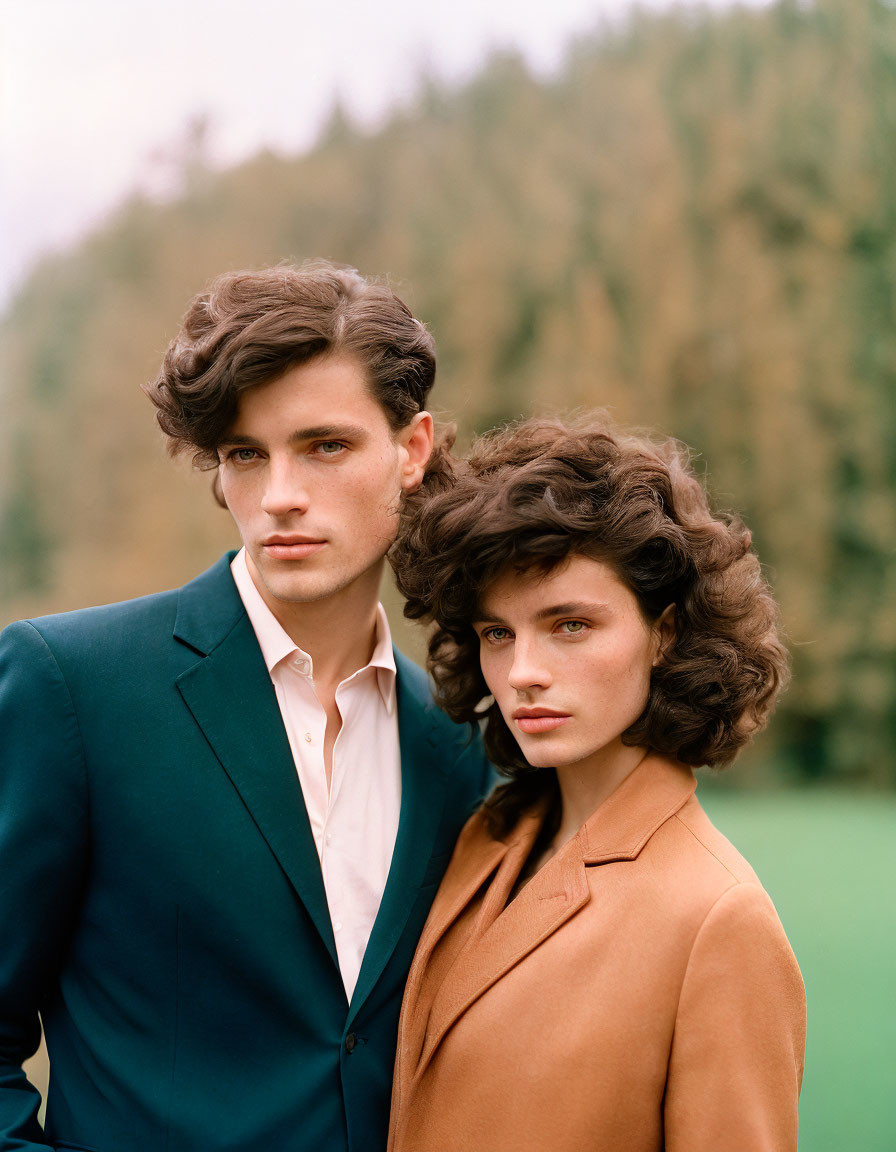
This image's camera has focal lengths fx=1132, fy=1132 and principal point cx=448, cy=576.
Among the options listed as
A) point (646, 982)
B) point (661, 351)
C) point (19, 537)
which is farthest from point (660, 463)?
point (19, 537)

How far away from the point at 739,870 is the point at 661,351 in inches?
315

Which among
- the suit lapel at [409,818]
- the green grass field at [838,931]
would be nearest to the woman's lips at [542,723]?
the suit lapel at [409,818]

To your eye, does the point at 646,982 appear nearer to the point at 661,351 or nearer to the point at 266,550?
the point at 266,550

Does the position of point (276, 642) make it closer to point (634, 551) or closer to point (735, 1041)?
point (634, 551)

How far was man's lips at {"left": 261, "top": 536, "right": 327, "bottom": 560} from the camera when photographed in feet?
7.18

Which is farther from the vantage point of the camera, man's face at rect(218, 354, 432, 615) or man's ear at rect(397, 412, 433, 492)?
man's ear at rect(397, 412, 433, 492)

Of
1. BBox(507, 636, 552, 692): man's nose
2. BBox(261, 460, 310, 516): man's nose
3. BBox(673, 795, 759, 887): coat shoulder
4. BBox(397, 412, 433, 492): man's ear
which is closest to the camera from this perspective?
BBox(673, 795, 759, 887): coat shoulder

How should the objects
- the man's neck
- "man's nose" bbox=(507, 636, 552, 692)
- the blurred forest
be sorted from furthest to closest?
the blurred forest, the man's neck, "man's nose" bbox=(507, 636, 552, 692)

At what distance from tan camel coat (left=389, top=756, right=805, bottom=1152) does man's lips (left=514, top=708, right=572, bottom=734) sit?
0.20 metres

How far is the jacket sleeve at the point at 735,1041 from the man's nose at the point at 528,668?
48cm

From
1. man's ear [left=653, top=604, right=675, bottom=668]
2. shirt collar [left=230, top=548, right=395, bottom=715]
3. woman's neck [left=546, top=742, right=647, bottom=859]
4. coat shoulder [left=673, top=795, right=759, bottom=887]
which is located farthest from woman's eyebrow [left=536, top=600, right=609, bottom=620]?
shirt collar [left=230, top=548, right=395, bottom=715]

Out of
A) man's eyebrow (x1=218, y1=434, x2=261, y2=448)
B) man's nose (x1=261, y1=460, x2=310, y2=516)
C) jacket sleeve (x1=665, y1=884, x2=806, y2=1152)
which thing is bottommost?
jacket sleeve (x1=665, y1=884, x2=806, y2=1152)

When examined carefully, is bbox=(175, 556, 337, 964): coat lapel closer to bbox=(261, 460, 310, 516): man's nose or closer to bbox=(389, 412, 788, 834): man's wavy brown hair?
bbox=(261, 460, 310, 516): man's nose

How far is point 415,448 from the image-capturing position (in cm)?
253
